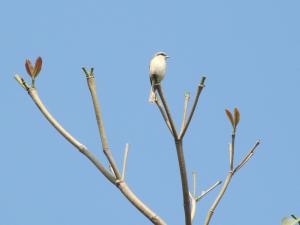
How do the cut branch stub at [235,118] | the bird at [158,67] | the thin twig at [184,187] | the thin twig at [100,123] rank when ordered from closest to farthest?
1. the thin twig at [184,187]
2. the thin twig at [100,123]
3. the cut branch stub at [235,118]
4. the bird at [158,67]

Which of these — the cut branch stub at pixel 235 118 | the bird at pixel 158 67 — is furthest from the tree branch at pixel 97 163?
the bird at pixel 158 67

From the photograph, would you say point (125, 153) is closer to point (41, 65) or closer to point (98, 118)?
point (98, 118)

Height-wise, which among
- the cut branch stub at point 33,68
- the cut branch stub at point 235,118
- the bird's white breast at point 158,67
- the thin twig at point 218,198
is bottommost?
the thin twig at point 218,198

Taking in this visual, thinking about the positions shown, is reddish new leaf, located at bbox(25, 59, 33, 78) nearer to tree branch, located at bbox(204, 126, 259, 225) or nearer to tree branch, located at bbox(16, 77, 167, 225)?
tree branch, located at bbox(16, 77, 167, 225)

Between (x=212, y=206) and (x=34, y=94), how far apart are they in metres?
1.35

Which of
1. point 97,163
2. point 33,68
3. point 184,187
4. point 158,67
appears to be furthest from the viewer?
point 158,67

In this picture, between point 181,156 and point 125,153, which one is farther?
point 125,153

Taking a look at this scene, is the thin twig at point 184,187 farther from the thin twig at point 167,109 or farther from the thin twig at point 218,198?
the thin twig at point 218,198

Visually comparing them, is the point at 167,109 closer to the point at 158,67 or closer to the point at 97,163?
the point at 97,163

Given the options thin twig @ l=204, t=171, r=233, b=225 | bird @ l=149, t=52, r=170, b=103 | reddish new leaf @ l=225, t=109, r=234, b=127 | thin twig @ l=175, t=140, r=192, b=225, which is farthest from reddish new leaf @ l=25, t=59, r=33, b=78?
bird @ l=149, t=52, r=170, b=103

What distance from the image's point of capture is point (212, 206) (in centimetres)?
324

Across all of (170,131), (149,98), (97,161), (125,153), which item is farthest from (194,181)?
(149,98)

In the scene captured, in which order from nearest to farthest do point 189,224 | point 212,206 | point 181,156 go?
1. point 189,224
2. point 181,156
3. point 212,206

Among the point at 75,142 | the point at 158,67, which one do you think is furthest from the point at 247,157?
the point at 158,67
